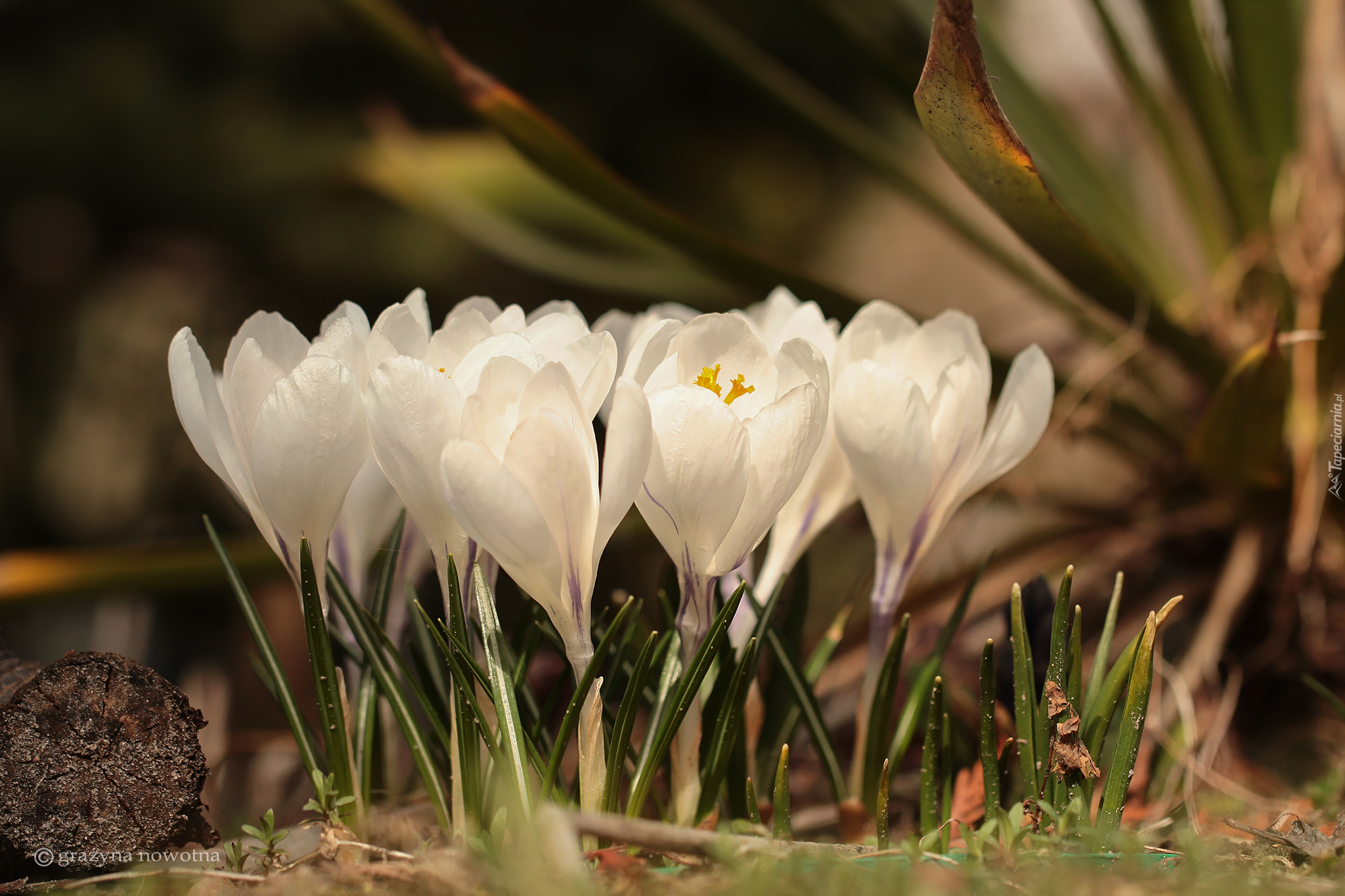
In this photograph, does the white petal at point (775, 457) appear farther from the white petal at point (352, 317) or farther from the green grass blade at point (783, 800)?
the white petal at point (352, 317)

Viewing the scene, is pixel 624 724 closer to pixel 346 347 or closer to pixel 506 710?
pixel 506 710

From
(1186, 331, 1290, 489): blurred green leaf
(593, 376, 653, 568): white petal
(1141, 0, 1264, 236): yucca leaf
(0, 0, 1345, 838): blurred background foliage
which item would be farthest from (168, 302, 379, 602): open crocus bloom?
(1141, 0, 1264, 236): yucca leaf

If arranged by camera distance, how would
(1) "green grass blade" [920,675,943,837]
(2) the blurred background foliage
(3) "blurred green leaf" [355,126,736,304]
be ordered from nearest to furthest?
(1) "green grass blade" [920,675,943,837] < (2) the blurred background foliage < (3) "blurred green leaf" [355,126,736,304]

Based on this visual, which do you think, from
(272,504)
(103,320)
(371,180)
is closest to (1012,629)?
(272,504)

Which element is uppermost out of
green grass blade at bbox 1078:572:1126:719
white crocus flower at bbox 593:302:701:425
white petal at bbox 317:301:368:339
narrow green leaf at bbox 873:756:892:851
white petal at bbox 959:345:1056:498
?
white crocus flower at bbox 593:302:701:425

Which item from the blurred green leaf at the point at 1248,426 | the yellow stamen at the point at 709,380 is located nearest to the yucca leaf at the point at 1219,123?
the blurred green leaf at the point at 1248,426

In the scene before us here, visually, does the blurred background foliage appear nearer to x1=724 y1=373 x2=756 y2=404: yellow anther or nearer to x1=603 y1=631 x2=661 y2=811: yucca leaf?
x1=724 y1=373 x2=756 y2=404: yellow anther
